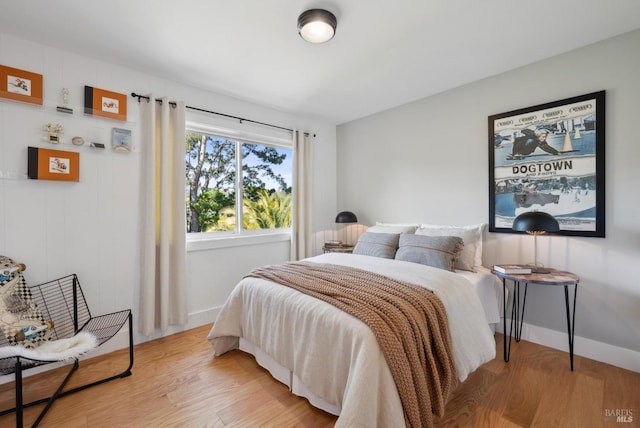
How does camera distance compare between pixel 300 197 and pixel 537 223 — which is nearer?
pixel 537 223

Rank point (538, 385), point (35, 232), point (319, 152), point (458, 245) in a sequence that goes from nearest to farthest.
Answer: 1. point (538, 385)
2. point (35, 232)
3. point (458, 245)
4. point (319, 152)

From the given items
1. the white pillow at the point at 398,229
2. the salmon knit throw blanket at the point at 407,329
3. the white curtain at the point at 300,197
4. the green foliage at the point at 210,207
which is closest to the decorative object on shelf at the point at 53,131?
the green foliage at the point at 210,207

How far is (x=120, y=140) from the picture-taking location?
8.13 ft

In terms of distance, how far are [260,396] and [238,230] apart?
6.47ft

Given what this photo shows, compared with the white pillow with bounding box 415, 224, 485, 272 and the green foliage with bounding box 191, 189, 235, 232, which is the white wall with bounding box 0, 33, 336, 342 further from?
the white pillow with bounding box 415, 224, 485, 272

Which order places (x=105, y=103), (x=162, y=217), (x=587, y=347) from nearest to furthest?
(x=587, y=347)
(x=105, y=103)
(x=162, y=217)

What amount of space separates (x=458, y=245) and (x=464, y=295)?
0.60 m

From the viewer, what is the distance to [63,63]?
2246 millimetres

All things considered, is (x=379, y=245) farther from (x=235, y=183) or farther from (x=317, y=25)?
(x=317, y=25)

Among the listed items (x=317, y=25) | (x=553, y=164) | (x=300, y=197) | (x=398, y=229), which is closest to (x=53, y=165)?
(x=317, y=25)

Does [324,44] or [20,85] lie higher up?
[324,44]

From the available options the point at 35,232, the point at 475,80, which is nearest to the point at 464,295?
the point at 475,80

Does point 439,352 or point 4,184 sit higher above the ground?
point 4,184

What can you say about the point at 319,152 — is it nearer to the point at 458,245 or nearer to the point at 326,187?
the point at 326,187
